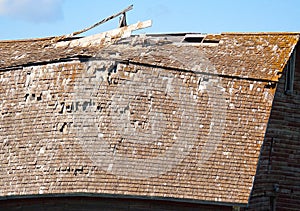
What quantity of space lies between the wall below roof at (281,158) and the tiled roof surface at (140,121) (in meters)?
1.12

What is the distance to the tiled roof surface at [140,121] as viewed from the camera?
21.3m

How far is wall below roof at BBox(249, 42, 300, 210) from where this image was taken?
2359 centimetres

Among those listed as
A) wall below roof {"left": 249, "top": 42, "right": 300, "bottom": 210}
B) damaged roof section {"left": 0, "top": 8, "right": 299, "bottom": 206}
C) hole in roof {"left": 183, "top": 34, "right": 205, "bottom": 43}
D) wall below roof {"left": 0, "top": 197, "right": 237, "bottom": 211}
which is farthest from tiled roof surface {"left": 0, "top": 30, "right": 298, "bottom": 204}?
hole in roof {"left": 183, "top": 34, "right": 205, "bottom": 43}

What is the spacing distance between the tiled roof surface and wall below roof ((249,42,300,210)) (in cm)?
112

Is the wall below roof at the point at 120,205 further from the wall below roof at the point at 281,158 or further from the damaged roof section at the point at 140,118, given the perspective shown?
the wall below roof at the point at 281,158

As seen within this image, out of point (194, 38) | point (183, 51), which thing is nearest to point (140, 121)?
point (183, 51)

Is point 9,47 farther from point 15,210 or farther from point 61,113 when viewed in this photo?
point 15,210

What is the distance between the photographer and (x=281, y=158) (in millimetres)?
23969

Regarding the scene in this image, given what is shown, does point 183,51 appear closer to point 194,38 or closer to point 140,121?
point 194,38

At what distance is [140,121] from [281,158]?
4.54 m

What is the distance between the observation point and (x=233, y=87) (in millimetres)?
23484

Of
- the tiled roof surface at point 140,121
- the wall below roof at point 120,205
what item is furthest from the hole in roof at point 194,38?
the wall below roof at point 120,205

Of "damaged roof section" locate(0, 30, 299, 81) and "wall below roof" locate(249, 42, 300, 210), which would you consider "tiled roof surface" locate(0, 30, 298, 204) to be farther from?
"wall below roof" locate(249, 42, 300, 210)

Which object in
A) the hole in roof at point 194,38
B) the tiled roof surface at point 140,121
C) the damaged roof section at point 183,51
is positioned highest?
the hole in roof at point 194,38
